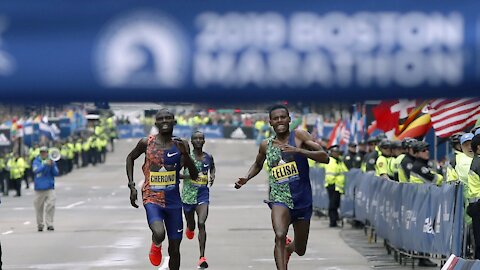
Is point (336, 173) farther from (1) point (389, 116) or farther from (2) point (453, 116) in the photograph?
(2) point (453, 116)

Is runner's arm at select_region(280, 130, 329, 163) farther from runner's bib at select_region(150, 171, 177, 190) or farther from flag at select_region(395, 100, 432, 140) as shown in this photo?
flag at select_region(395, 100, 432, 140)

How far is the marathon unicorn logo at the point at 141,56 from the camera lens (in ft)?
19.8

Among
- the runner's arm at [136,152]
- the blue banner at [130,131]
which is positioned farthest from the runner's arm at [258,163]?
the blue banner at [130,131]

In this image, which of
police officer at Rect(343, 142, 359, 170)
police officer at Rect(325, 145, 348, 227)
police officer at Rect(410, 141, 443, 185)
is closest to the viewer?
police officer at Rect(410, 141, 443, 185)

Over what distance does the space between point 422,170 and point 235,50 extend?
39.7 feet

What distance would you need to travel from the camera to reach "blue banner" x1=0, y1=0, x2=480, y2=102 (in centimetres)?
605

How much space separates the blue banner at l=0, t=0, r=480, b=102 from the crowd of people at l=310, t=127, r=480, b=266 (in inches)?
327

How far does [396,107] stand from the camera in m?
24.9

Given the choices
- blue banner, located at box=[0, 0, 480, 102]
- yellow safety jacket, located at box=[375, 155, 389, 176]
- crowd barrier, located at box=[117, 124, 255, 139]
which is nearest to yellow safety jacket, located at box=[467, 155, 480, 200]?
yellow safety jacket, located at box=[375, 155, 389, 176]

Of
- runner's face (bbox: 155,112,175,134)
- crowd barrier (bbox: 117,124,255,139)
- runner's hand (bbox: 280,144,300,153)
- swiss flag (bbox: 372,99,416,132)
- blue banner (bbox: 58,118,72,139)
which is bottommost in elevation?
crowd barrier (bbox: 117,124,255,139)

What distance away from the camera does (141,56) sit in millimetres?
6094

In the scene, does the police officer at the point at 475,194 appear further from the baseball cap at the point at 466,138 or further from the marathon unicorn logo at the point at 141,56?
the marathon unicorn logo at the point at 141,56

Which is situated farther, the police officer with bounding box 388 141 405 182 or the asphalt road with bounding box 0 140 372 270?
the police officer with bounding box 388 141 405 182

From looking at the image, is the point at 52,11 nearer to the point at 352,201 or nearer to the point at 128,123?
the point at 352,201
